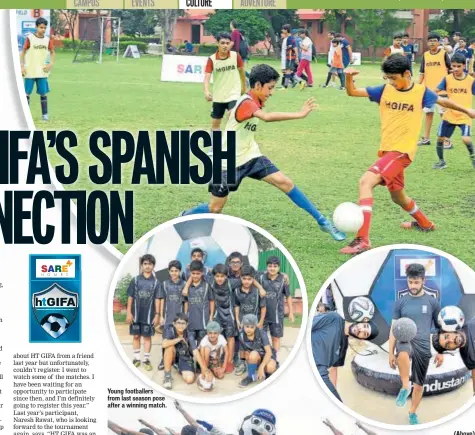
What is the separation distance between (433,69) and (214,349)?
6.73 feet

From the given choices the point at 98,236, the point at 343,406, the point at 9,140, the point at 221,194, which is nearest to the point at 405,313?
the point at 343,406

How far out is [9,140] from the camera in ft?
28.2

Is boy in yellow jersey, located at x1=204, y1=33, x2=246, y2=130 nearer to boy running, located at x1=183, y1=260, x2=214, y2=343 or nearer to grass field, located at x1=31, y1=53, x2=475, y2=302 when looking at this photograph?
→ grass field, located at x1=31, y1=53, x2=475, y2=302

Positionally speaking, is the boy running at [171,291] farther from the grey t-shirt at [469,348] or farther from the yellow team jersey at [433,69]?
the yellow team jersey at [433,69]

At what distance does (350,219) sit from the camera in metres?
8.70

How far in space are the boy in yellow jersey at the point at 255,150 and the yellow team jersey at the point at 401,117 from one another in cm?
42

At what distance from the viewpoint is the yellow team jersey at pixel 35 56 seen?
8.62 metres

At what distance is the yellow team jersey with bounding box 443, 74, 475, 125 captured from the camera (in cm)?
872

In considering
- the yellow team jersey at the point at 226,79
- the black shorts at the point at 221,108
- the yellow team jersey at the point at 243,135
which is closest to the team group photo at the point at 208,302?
the yellow team jersey at the point at 243,135

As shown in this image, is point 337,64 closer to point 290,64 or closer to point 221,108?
point 290,64

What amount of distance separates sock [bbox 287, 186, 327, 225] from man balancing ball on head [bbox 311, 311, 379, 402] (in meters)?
0.55

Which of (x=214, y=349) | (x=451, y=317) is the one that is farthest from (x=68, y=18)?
(x=451, y=317)

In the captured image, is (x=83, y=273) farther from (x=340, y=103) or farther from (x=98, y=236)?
(x=340, y=103)
